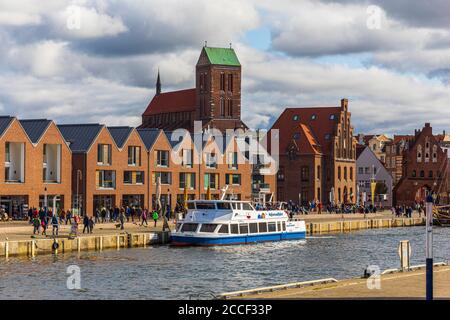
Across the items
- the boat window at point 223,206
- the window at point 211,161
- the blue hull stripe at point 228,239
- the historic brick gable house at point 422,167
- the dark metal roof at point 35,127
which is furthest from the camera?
the historic brick gable house at point 422,167

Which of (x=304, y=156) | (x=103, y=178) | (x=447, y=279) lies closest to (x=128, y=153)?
(x=103, y=178)

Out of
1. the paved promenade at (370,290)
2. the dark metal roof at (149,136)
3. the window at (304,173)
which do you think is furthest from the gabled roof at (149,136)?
the paved promenade at (370,290)

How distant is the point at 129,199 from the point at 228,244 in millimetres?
29477

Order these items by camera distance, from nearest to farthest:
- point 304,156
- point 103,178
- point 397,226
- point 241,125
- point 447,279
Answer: point 447,279 < point 103,178 < point 397,226 < point 304,156 < point 241,125

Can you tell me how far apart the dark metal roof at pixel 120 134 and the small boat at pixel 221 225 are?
26.0 meters

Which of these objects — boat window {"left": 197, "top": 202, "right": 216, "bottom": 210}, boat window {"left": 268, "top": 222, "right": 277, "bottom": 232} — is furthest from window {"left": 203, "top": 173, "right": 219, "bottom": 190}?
boat window {"left": 197, "top": 202, "right": 216, "bottom": 210}

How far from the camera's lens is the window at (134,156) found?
101688 mm

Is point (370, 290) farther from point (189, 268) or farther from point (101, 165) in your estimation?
point (101, 165)

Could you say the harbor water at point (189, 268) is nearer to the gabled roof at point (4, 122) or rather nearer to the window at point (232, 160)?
the gabled roof at point (4, 122)

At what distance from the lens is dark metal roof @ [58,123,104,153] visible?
9556 cm

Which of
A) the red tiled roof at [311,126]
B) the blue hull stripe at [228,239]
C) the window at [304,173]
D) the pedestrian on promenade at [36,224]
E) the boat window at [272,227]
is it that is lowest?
the blue hull stripe at [228,239]

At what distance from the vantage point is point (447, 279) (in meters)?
37.7

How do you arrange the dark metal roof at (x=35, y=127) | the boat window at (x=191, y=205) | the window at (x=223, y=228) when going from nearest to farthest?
the window at (x=223, y=228) < the boat window at (x=191, y=205) < the dark metal roof at (x=35, y=127)

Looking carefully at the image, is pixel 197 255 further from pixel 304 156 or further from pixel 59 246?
pixel 304 156
